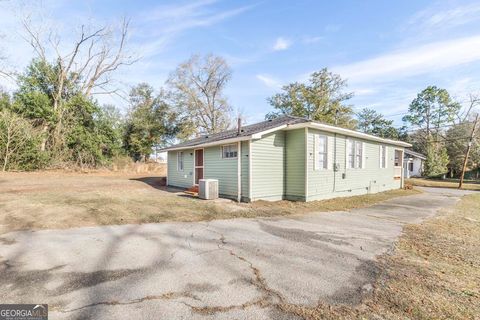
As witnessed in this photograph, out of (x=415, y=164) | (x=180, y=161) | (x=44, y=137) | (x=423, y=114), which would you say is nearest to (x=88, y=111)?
(x=44, y=137)

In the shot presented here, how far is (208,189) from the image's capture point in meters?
9.76

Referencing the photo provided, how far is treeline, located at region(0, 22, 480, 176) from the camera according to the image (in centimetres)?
1872

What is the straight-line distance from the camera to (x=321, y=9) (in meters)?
11.5

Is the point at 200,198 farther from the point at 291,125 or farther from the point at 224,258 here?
the point at 224,258

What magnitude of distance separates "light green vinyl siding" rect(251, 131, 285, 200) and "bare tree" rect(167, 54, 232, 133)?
21.7m

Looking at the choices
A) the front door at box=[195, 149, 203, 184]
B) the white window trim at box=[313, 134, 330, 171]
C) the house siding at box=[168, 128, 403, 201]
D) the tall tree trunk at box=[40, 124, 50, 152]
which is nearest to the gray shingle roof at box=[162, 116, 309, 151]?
the house siding at box=[168, 128, 403, 201]

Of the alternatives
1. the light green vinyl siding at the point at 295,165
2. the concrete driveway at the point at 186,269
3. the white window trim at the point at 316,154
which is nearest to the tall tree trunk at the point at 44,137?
the concrete driveway at the point at 186,269

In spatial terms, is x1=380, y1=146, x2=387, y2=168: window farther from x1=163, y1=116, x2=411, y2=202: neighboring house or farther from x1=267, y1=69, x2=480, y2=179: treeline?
x1=267, y1=69, x2=480, y2=179: treeline

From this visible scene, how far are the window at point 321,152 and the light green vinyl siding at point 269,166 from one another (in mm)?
1345

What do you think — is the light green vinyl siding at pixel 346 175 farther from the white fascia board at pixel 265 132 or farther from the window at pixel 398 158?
the window at pixel 398 158

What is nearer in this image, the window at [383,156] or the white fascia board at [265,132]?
the white fascia board at [265,132]

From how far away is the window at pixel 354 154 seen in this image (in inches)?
474

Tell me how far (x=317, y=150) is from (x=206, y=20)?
30.7ft

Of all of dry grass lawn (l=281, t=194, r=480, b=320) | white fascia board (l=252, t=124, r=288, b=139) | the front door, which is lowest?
dry grass lawn (l=281, t=194, r=480, b=320)
